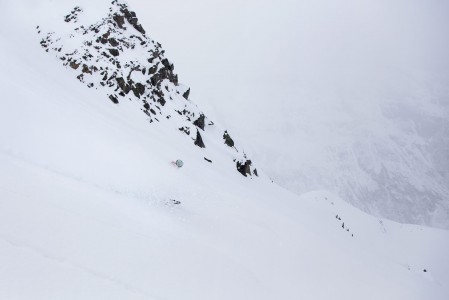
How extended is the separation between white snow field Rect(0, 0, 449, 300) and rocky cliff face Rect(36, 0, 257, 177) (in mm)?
9623

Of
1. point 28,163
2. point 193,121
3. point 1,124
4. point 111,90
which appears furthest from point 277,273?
point 193,121

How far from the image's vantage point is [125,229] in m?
5.94

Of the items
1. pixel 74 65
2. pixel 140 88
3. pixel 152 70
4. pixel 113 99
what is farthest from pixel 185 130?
pixel 74 65

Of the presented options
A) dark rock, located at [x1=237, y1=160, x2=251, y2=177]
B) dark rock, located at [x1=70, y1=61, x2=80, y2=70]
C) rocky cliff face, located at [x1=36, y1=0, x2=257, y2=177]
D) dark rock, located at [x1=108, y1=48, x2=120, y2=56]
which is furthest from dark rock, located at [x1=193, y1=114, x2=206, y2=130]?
dark rock, located at [x1=70, y1=61, x2=80, y2=70]

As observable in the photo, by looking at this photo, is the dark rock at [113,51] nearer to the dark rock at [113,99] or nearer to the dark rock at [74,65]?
the dark rock at [74,65]

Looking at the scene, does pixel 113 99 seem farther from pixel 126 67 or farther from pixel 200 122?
pixel 200 122

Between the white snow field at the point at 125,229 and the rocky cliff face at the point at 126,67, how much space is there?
31.6 feet

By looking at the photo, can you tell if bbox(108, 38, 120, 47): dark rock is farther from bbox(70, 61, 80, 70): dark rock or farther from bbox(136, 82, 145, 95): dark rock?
bbox(136, 82, 145, 95): dark rock

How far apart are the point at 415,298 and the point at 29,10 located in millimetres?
32847

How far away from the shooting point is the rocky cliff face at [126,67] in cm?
2320

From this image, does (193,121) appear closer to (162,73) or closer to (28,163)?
(162,73)

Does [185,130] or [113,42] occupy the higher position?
[113,42]

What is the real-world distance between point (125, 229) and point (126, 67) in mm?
22098

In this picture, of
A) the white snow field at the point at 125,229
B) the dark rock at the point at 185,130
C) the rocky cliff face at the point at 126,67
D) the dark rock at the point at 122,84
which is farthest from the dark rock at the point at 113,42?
the white snow field at the point at 125,229
